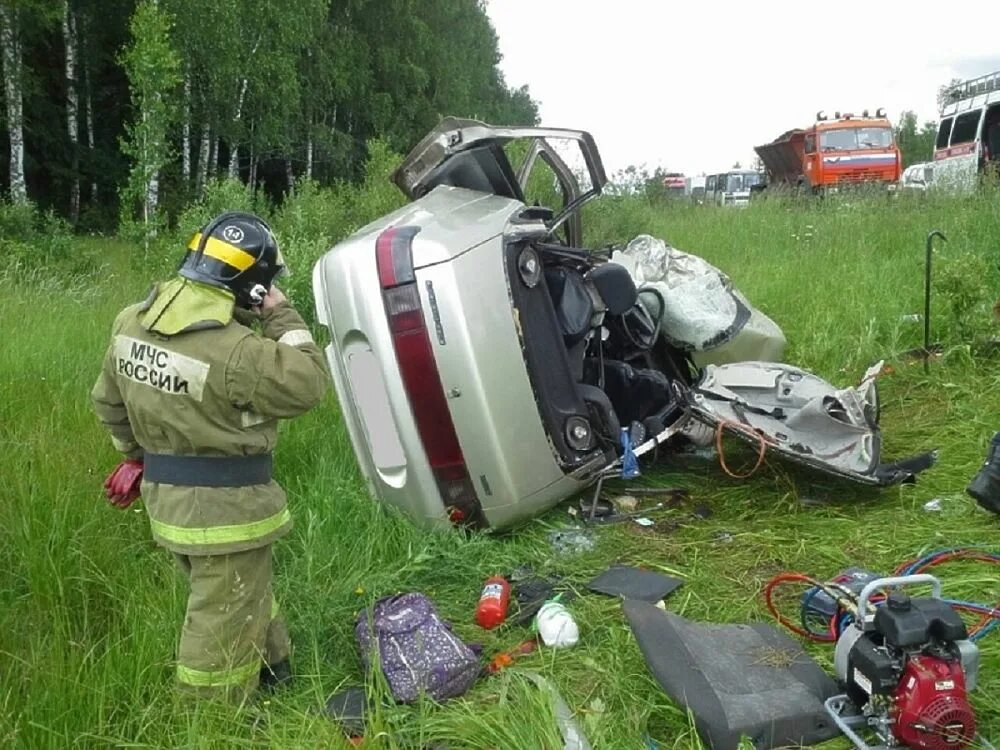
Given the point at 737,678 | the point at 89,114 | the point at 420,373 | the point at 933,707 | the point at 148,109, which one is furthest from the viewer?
the point at 89,114

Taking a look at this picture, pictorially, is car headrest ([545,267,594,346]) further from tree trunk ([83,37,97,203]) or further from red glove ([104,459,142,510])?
tree trunk ([83,37,97,203])

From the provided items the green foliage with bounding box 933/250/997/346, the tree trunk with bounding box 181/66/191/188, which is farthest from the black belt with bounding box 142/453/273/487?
the tree trunk with bounding box 181/66/191/188

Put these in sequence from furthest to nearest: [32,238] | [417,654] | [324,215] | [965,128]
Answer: [965,128]
[32,238]
[324,215]
[417,654]

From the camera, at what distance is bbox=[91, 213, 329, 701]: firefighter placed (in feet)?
7.83

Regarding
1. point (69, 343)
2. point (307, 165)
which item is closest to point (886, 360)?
point (69, 343)

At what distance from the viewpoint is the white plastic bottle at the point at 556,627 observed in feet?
8.93

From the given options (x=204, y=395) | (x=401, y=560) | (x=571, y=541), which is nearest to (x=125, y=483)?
(x=204, y=395)

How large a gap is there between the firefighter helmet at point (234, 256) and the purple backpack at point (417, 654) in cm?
104

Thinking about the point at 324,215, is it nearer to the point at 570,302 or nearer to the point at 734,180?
the point at 570,302

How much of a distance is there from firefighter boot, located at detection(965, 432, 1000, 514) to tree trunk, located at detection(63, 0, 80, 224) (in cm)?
2360

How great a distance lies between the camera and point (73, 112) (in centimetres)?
2397

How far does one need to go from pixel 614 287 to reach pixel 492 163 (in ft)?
3.55

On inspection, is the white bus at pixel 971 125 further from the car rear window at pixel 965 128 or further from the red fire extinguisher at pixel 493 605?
the red fire extinguisher at pixel 493 605

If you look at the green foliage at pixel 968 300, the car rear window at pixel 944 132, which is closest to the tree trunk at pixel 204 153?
the car rear window at pixel 944 132
